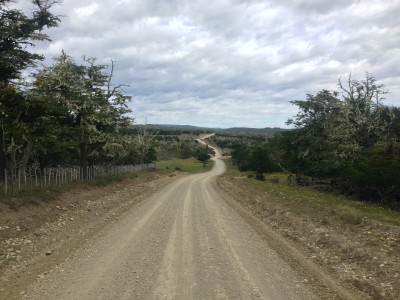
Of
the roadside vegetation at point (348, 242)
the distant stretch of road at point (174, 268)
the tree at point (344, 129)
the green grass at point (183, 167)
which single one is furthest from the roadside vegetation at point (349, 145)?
the green grass at point (183, 167)

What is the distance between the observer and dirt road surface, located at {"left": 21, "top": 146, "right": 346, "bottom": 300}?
754 cm

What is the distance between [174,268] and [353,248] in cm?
536

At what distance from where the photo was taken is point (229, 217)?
59.4ft

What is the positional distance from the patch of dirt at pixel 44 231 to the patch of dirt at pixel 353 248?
703 cm

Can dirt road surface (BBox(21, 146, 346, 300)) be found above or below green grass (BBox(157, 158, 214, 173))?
above

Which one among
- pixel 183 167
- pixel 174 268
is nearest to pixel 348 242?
pixel 174 268

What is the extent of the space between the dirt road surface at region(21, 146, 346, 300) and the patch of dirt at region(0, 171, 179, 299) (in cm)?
51

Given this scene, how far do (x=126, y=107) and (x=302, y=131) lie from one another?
21.5 metres

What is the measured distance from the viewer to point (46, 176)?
29.6 meters

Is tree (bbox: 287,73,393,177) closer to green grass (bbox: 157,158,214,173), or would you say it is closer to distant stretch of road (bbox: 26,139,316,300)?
distant stretch of road (bbox: 26,139,316,300)

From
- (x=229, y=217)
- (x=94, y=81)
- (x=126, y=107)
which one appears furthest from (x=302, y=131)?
(x=229, y=217)

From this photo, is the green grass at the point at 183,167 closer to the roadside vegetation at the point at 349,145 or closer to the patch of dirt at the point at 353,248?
the roadside vegetation at the point at 349,145

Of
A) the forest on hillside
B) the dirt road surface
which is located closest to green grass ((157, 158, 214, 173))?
the forest on hillside

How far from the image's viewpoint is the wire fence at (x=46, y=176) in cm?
2079
